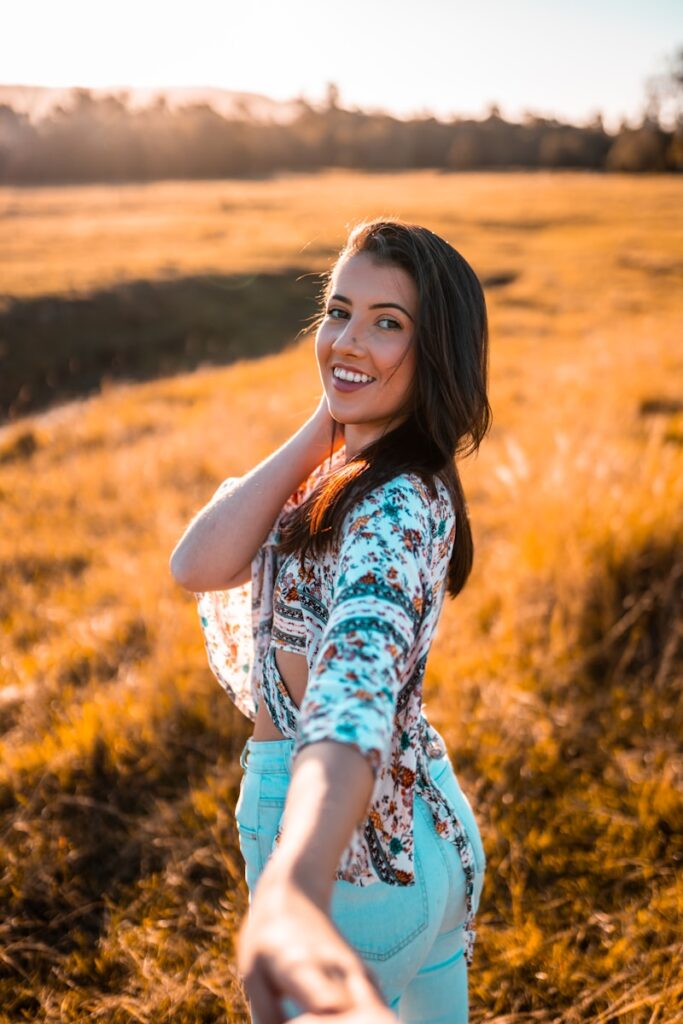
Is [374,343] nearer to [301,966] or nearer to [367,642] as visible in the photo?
[367,642]

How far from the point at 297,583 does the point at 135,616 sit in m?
3.17

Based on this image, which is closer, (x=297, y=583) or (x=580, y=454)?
(x=297, y=583)

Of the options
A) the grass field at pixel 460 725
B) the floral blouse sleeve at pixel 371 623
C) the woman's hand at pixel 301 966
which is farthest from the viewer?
the grass field at pixel 460 725

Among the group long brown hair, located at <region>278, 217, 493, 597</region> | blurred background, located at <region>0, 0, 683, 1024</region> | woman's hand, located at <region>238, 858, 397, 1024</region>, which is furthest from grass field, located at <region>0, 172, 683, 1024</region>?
woman's hand, located at <region>238, 858, 397, 1024</region>

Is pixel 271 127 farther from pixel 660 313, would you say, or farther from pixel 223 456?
pixel 223 456

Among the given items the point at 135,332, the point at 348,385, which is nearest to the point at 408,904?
the point at 348,385

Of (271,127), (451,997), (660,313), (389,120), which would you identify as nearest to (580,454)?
(451,997)

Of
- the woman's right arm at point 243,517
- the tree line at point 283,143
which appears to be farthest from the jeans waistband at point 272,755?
the tree line at point 283,143

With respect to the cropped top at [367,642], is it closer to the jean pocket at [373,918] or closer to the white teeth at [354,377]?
the jean pocket at [373,918]

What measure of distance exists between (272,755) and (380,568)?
0.61 meters

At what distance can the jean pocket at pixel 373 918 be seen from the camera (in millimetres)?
1403

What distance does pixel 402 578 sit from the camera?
1.14 meters

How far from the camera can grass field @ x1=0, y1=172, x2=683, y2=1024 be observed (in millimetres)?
2314

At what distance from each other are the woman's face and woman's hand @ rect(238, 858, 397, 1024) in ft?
3.36
